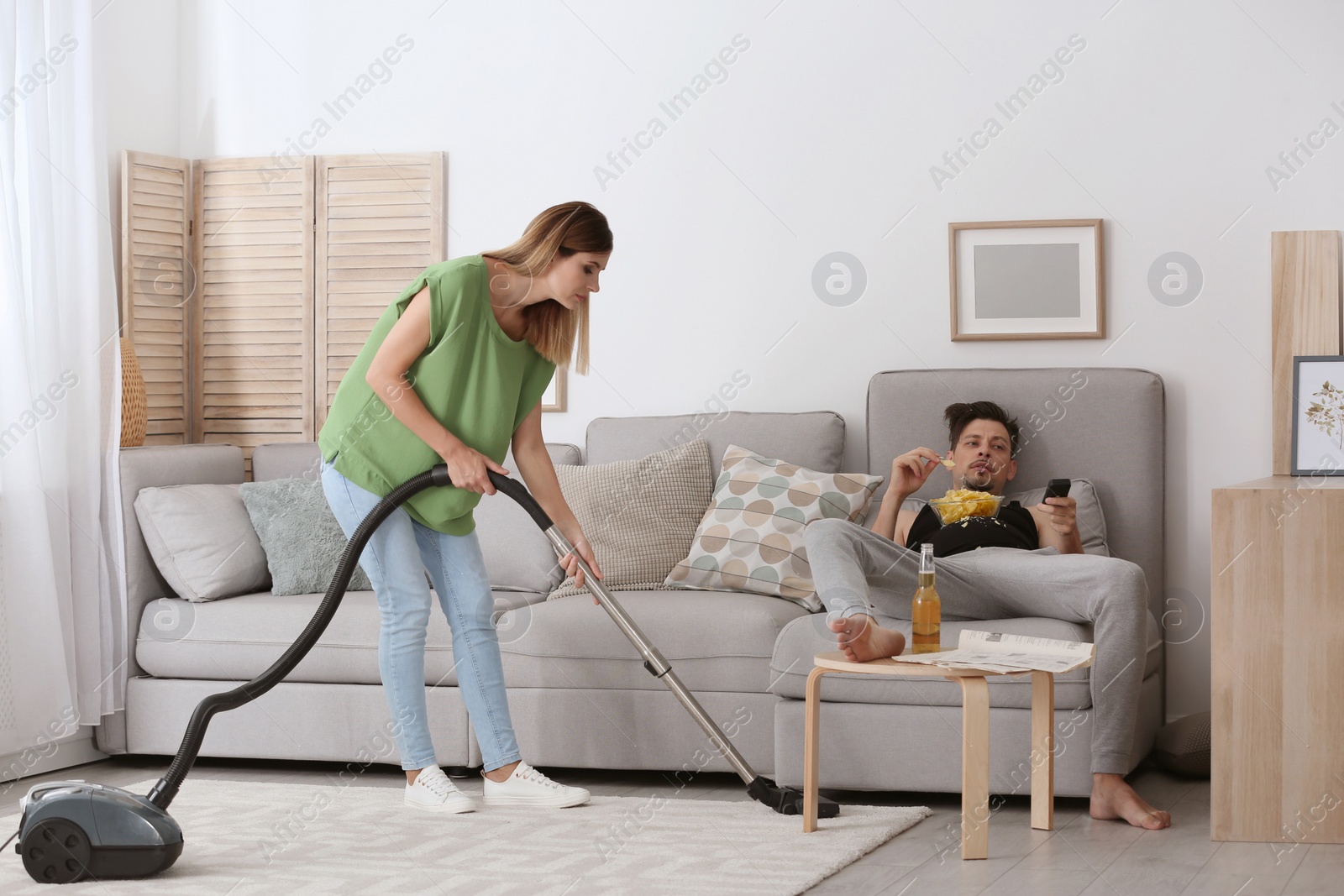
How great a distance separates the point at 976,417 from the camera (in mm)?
3785

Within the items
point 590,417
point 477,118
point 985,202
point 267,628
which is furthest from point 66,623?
point 985,202

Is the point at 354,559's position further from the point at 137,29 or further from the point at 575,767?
the point at 137,29

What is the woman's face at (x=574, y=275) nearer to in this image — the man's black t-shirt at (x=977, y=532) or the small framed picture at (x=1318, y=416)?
the man's black t-shirt at (x=977, y=532)

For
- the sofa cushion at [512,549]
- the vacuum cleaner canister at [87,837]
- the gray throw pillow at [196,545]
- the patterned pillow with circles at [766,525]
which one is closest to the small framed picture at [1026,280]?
the patterned pillow with circles at [766,525]

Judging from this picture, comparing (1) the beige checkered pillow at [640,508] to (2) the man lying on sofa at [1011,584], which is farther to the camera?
(1) the beige checkered pillow at [640,508]

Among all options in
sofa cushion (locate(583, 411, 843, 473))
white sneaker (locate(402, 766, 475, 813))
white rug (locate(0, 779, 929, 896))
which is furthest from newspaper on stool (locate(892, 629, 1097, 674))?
sofa cushion (locate(583, 411, 843, 473))

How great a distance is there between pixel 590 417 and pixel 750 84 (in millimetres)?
1147

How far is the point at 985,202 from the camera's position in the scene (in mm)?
4105

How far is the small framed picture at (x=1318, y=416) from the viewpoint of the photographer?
3703 mm

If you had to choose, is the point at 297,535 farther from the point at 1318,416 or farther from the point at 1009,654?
the point at 1318,416

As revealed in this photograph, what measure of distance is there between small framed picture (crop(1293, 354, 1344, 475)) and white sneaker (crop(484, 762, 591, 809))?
2.11 meters

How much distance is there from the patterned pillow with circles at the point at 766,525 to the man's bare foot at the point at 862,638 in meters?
0.83

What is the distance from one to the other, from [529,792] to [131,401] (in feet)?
6.17

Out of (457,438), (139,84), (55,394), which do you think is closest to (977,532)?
(457,438)
